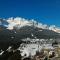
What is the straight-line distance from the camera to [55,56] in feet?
75.0

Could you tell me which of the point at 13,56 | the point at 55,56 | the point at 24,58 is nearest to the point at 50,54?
the point at 55,56

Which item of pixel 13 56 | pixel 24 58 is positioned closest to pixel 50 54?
pixel 24 58

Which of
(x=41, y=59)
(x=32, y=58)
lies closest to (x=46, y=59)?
(x=41, y=59)

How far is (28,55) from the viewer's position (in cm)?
A: 2461

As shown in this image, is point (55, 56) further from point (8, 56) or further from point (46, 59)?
point (8, 56)

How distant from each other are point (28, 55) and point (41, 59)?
8.51ft

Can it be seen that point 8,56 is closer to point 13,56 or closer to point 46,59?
point 13,56

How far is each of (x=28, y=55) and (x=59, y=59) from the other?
423 centimetres

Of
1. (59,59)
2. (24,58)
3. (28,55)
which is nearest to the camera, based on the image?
(59,59)

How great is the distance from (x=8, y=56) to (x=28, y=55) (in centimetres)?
321

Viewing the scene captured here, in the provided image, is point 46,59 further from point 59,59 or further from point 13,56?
Answer: point 13,56

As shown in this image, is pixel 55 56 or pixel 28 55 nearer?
pixel 55 56

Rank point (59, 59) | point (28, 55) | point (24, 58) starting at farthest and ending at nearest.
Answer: point (28, 55)
point (24, 58)
point (59, 59)

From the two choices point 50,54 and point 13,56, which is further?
point 50,54
